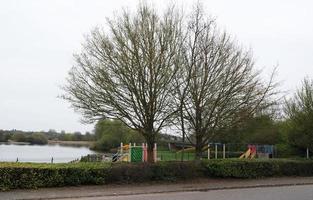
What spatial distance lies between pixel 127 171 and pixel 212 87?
6.97 metres

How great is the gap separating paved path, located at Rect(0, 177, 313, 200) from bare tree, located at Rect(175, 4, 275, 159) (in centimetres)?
348

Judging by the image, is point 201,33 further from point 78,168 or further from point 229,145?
point 229,145

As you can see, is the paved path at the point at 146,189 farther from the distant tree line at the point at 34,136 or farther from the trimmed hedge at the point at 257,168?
the distant tree line at the point at 34,136

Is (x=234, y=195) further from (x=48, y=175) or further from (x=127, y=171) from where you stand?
(x=48, y=175)

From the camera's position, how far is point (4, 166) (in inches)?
640

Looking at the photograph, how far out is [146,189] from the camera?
17344mm

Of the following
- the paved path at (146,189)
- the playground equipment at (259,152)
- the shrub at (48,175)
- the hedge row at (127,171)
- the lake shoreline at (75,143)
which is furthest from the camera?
the lake shoreline at (75,143)

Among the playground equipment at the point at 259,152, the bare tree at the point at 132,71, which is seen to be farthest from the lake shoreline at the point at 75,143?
the bare tree at the point at 132,71

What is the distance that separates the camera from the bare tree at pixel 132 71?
70.1ft

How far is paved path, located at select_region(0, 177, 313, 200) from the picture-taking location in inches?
594

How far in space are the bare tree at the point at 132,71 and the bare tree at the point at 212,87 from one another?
3.42 feet

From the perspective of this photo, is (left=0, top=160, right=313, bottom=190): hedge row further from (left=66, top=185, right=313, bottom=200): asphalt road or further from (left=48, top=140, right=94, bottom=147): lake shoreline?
(left=48, top=140, right=94, bottom=147): lake shoreline

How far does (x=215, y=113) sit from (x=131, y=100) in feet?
15.0

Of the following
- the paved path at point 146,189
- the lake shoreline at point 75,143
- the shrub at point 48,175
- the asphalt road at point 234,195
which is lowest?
the asphalt road at point 234,195
